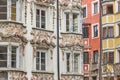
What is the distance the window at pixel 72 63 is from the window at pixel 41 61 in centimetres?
273

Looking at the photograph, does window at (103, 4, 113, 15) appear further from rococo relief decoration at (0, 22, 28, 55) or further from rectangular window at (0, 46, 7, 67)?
rectangular window at (0, 46, 7, 67)

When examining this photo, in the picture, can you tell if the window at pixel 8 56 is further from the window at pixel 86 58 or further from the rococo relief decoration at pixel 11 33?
the window at pixel 86 58

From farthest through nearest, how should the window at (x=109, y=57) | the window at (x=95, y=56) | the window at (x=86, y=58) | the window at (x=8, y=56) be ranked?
the window at (x=86, y=58) → the window at (x=95, y=56) → the window at (x=109, y=57) → the window at (x=8, y=56)

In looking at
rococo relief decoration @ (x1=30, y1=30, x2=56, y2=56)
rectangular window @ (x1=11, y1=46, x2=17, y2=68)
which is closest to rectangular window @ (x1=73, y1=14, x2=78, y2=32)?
rococo relief decoration @ (x1=30, y1=30, x2=56, y2=56)

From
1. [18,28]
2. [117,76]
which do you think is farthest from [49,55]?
[117,76]

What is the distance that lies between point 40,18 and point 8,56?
5558 millimetres

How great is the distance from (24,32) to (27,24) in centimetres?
96

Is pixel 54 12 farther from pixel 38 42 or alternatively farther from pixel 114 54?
pixel 114 54

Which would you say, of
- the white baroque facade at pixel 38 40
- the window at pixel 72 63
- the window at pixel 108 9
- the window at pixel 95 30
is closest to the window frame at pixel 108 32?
the window at pixel 108 9

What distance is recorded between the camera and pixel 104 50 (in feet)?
196

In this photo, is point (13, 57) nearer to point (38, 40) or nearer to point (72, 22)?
point (38, 40)

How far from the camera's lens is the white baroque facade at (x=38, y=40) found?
38994 mm

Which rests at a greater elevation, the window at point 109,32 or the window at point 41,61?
the window at point 109,32

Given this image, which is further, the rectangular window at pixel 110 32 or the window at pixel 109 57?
the rectangular window at pixel 110 32
